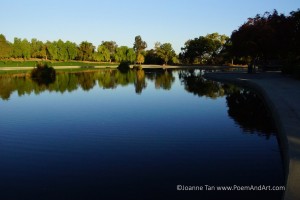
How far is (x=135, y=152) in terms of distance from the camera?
29.8ft

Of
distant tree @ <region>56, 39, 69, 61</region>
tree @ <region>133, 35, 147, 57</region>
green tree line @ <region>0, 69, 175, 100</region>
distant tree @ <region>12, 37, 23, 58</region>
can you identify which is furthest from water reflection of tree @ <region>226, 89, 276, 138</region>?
tree @ <region>133, 35, 147, 57</region>

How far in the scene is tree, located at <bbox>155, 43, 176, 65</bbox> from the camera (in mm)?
103919

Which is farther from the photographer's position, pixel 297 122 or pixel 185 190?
pixel 297 122

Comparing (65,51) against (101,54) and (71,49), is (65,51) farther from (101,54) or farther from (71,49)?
(101,54)

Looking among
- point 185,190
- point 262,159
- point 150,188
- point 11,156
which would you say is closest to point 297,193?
point 185,190

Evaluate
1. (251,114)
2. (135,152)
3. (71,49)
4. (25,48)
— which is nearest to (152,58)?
(71,49)

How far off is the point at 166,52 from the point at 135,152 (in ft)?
319

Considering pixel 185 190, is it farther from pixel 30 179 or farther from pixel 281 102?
pixel 281 102

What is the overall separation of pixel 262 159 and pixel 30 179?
5.49 meters

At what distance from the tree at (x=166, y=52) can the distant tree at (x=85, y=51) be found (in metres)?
20.8

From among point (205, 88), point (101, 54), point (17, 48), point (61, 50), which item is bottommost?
point (205, 88)

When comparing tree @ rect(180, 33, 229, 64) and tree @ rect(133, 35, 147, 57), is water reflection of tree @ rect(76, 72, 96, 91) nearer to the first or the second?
tree @ rect(180, 33, 229, 64)

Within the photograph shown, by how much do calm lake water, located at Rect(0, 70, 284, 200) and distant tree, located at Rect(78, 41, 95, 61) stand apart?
289 ft

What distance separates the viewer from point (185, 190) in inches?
255
